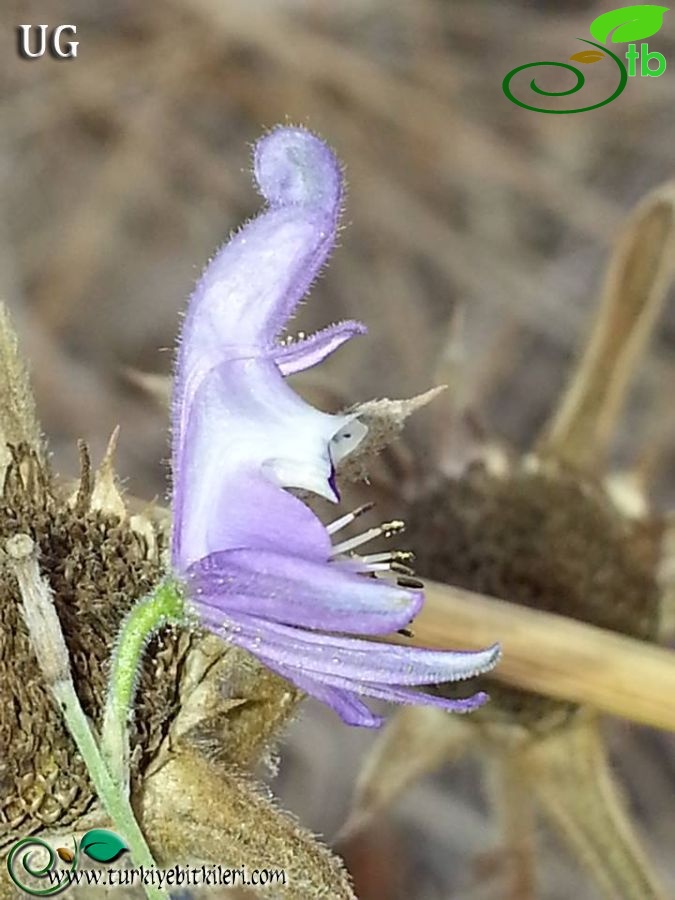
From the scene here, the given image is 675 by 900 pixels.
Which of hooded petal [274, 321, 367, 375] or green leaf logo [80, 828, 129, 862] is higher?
hooded petal [274, 321, 367, 375]

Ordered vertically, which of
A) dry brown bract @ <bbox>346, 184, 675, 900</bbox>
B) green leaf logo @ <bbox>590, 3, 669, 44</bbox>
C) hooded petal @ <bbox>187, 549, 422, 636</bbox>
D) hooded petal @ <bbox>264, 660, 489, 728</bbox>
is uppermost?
green leaf logo @ <bbox>590, 3, 669, 44</bbox>

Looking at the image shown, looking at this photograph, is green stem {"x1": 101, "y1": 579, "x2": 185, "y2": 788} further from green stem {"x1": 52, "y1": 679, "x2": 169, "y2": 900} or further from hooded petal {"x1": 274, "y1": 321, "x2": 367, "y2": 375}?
hooded petal {"x1": 274, "y1": 321, "x2": 367, "y2": 375}

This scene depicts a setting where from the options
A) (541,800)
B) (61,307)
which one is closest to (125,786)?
(541,800)

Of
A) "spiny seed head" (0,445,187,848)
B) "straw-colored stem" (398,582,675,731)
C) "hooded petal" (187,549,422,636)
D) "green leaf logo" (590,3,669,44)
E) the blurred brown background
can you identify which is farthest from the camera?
the blurred brown background

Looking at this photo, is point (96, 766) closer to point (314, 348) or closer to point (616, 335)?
point (314, 348)

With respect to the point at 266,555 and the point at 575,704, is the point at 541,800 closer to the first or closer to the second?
the point at 575,704

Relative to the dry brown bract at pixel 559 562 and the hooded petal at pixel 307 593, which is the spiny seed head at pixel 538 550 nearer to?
the dry brown bract at pixel 559 562

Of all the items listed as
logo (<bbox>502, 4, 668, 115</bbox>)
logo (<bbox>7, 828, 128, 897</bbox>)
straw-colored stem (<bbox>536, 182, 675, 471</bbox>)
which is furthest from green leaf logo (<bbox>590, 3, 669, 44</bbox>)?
logo (<bbox>7, 828, 128, 897</bbox>)

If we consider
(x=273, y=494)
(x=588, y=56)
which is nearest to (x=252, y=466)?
(x=273, y=494)
